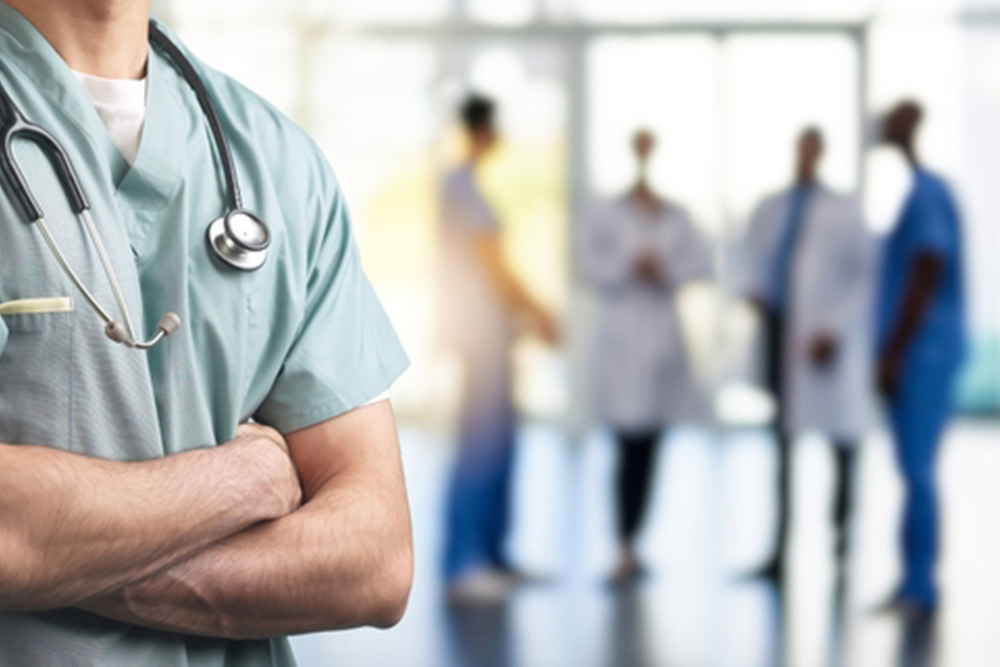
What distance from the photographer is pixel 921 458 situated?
10.8 ft

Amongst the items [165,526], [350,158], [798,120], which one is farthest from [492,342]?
[798,120]

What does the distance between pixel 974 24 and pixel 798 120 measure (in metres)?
1.32

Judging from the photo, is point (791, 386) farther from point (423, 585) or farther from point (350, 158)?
point (350, 158)

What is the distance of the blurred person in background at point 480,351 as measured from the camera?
3.38m

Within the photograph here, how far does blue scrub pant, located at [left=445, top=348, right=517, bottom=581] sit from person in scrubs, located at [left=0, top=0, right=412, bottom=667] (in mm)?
2728

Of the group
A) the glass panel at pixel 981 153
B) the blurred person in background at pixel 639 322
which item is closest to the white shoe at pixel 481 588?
the blurred person in background at pixel 639 322

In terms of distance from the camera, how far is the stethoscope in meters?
0.62

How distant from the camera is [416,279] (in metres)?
5.23

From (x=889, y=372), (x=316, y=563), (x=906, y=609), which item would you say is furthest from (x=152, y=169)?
(x=906, y=609)

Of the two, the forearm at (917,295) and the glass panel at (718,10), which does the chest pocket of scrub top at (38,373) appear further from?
the glass panel at (718,10)

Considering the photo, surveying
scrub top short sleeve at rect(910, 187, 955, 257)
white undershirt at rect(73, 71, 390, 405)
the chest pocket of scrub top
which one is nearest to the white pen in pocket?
the chest pocket of scrub top

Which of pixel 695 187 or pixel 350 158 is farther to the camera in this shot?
pixel 695 187

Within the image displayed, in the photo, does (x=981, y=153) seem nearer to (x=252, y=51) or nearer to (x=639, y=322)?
(x=639, y=322)

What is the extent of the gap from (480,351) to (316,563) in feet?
9.26
